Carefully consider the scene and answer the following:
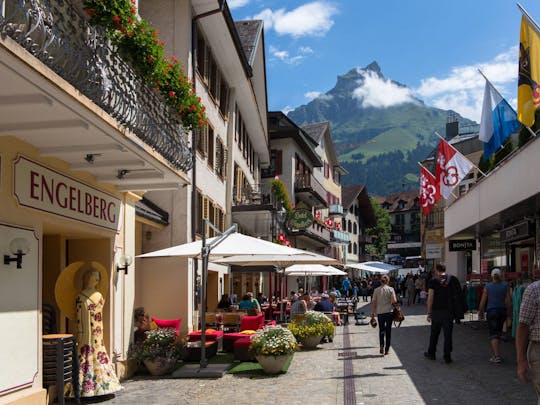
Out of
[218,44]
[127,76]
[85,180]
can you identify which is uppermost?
[218,44]

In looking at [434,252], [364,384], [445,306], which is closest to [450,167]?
[445,306]

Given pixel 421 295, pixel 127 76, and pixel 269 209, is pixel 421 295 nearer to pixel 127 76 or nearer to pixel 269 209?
pixel 269 209

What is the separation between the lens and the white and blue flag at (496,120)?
16.7 metres

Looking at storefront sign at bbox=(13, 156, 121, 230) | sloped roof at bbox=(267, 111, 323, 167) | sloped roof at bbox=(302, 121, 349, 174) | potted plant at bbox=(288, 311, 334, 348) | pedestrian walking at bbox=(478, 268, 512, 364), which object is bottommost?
potted plant at bbox=(288, 311, 334, 348)

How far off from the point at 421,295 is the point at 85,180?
32.0m

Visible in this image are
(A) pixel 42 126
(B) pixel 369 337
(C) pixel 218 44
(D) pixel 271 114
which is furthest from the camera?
(D) pixel 271 114

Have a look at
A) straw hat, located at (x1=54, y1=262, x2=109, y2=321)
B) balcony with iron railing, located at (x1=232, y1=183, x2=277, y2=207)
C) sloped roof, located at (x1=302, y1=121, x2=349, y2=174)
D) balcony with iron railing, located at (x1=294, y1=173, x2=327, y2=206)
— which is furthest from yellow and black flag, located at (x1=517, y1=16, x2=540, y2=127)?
sloped roof, located at (x1=302, y1=121, x2=349, y2=174)

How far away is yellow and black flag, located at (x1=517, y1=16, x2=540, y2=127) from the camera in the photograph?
498 inches

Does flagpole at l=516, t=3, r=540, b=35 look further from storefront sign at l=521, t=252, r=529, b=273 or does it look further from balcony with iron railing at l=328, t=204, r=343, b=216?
balcony with iron railing at l=328, t=204, r=343, b=216

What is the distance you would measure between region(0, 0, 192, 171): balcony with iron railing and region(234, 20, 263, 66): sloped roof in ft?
54.3

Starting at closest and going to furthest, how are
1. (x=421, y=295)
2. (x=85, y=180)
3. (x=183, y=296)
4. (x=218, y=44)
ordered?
1. (x=85, y=180)
2. (x=183, y=296)
3. (x=218, y=44)
4. (x=421, y=295)

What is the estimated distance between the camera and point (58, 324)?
37.3 ft

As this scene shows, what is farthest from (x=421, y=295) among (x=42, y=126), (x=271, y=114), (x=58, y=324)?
(x=42, y=126)

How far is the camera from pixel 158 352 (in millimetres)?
12125
